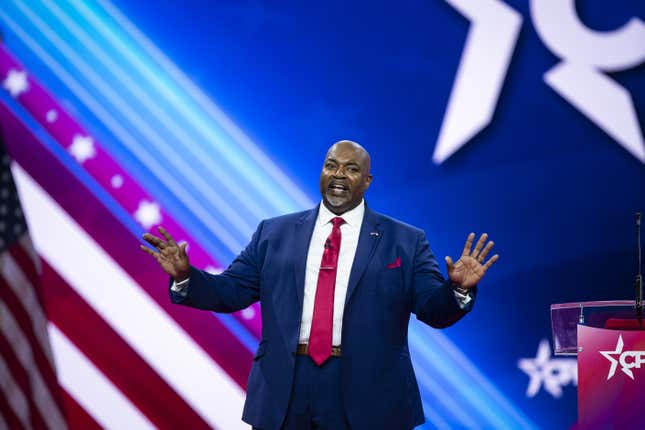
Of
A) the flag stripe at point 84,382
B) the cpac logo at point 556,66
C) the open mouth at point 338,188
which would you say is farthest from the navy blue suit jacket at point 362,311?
the flag stripe at point 84,382

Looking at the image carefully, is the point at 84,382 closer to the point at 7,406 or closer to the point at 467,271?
the point at 7,406

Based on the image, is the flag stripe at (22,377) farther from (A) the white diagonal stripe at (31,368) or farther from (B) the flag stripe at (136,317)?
(B) the flag stripe at (136,317)

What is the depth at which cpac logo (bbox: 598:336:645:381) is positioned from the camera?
126 inches

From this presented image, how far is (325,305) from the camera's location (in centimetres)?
297

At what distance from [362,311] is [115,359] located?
192 centimetres

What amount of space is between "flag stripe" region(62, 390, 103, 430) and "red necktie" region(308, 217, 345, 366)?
6.48 feet

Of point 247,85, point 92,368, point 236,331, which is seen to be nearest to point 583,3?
point 247,85

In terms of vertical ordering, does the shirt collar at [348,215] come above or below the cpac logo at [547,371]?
above

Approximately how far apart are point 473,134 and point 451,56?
42 centimetres

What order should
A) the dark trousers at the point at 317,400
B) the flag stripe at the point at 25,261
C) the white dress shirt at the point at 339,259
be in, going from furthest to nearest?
the white dress shirt at the point at 339,259 < the dark trousers at the point at 317,400 < the flag stripe at the point at 25,261

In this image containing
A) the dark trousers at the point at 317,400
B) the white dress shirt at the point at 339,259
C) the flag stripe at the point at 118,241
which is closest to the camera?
the dark trousers at the point at 317,400

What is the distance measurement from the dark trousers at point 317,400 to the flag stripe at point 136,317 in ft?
5.16

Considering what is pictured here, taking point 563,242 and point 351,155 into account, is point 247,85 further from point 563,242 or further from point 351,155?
point 563,242

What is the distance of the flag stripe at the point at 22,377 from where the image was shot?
244cm
